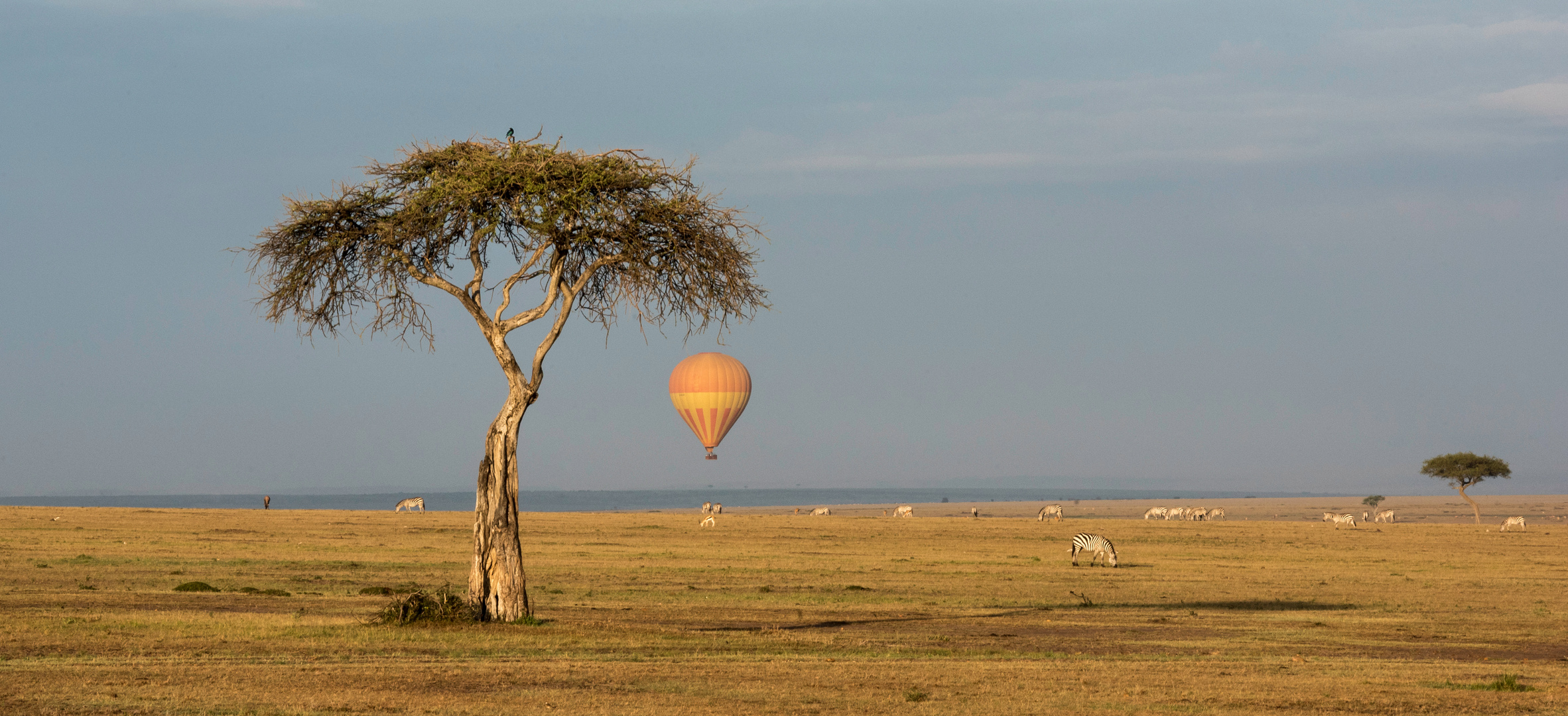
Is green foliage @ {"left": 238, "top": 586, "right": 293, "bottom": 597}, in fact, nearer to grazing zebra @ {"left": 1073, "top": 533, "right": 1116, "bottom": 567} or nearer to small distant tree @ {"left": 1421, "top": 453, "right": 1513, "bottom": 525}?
grazing zebra @ {"left": 1073, "top": 533, "right": 1116, "bottom": 567}

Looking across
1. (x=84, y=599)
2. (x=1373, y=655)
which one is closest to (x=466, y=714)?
(x=1373, y=655)

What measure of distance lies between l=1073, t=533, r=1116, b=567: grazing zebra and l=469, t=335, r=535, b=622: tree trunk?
2940 centimetres

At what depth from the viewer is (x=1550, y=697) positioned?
54.0 feet

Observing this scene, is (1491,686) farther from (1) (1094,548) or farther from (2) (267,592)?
(1) (1094,548)

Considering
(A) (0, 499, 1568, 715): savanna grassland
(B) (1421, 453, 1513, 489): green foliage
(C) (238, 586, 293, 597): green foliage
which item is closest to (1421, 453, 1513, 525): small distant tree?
(B) (1421, 453, 1513, 489): green foliage

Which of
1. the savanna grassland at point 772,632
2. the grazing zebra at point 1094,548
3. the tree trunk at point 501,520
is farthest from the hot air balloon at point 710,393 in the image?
the tree trunk at point 501,520

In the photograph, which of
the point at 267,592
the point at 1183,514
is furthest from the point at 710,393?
the point at 1183,514

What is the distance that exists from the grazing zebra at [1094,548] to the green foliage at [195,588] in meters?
28.5

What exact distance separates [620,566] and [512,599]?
821 inches

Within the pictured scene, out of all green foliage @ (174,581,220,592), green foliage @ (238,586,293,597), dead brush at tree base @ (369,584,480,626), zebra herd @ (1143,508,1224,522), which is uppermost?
dead brush at tree base @ (369,584,480,626)

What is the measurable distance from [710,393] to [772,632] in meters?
41.6

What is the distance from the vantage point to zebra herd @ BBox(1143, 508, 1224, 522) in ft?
A: 340

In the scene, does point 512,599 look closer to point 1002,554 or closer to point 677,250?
point 677,250

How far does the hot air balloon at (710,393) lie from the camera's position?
65.6m
